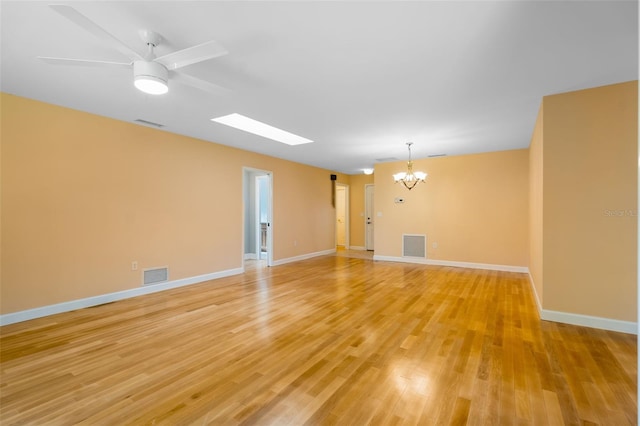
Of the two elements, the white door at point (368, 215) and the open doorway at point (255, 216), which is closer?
the open doorway at point (255, 216)

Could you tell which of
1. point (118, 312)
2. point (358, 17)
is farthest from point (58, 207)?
point (358, 17)

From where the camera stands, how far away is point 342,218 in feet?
34.1

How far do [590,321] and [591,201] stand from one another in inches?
52.7

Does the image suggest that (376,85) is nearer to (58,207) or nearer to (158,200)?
(158,200)

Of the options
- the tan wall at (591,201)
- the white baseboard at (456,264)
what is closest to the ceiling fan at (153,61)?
the tan wall at (591,201)

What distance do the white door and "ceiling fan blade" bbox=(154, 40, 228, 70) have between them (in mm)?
7818

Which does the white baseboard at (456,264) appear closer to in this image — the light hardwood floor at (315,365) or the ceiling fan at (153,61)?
the light hardwood floor at (315,365)

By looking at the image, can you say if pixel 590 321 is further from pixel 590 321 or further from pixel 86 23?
pixel 86 23

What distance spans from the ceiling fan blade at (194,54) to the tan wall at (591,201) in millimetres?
3673

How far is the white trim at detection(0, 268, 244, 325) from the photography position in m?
3.27

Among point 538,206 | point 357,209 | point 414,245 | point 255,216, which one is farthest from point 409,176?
point 255,216

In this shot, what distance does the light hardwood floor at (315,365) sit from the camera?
178cm

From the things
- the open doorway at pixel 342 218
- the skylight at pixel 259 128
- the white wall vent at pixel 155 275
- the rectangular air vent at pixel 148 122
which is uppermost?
the skylight at pixel 259 128

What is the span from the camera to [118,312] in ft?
11.8
